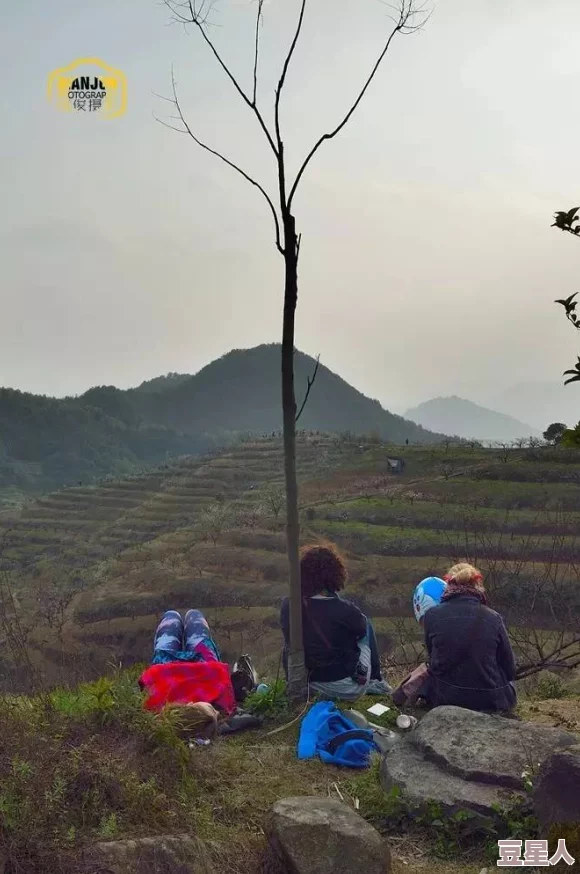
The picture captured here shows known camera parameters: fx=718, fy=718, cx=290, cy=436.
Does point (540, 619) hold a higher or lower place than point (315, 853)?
lower

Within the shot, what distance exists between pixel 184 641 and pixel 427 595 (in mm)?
1745

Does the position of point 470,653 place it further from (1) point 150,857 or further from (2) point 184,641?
(1) point 150,857

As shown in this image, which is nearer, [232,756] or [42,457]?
[232,756]

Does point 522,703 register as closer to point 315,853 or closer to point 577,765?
point 577,765

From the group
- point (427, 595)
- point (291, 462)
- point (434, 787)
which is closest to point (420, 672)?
point (427, 595)

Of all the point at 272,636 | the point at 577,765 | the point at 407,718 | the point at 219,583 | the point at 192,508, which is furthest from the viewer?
the point at 192,508

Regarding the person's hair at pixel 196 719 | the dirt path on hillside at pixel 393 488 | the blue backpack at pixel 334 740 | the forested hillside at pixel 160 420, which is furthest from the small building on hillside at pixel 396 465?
the person's hair at pixel 196 719

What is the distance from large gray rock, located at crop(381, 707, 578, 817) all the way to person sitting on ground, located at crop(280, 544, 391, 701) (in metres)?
0.99

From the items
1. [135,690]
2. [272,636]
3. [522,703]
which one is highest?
[135,690]

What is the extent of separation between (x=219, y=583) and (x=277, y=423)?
118m

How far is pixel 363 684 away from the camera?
15.5 ft

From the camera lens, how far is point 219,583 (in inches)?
1312

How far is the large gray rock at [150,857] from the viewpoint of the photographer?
2398 millimetres

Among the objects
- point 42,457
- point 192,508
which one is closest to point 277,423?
point 42,457
